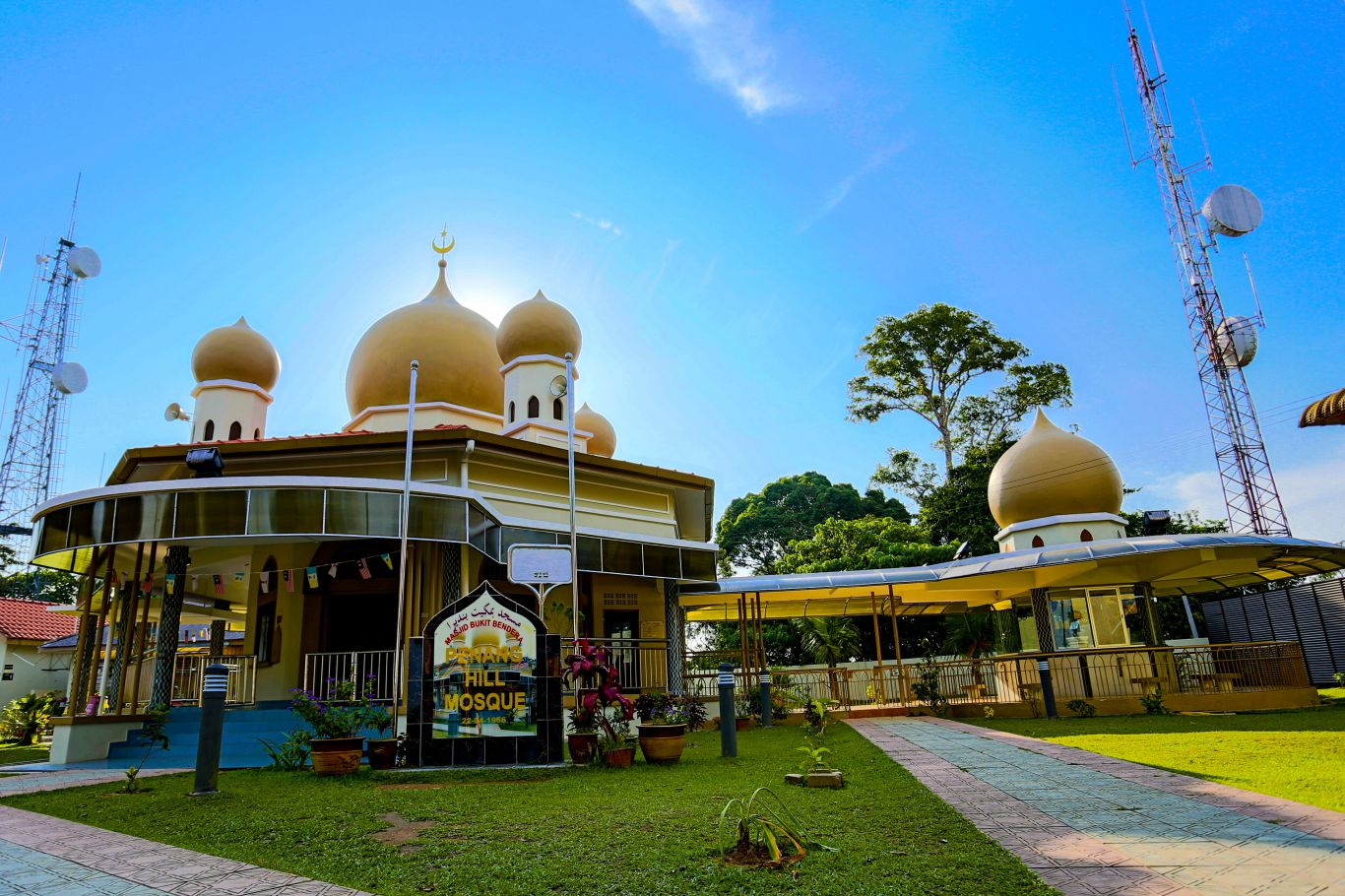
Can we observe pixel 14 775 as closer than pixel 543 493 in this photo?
Yes

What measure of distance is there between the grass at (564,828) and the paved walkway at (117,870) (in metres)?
0.19

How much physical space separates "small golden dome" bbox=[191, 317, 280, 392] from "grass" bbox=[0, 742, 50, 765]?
855 cm

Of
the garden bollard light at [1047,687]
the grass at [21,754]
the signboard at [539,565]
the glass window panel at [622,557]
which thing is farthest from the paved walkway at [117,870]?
the garden bollard light at [1047,687]

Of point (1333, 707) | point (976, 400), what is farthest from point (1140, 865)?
point (976, 400)

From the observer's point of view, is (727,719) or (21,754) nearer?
(727,719)

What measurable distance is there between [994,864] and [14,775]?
11.6 meters

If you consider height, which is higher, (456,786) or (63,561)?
(63,561)

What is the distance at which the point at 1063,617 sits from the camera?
19.1 meters

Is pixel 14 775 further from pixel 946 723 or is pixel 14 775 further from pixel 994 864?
pixel 946 723

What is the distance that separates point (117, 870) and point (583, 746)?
5500mm

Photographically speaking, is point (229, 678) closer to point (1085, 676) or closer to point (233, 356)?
point (233, 356)

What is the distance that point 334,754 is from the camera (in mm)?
9047

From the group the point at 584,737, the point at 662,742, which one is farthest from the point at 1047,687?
the point at 584,737

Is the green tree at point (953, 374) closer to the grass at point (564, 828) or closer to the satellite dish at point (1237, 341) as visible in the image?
the satellite dish at point (1237, 341)
